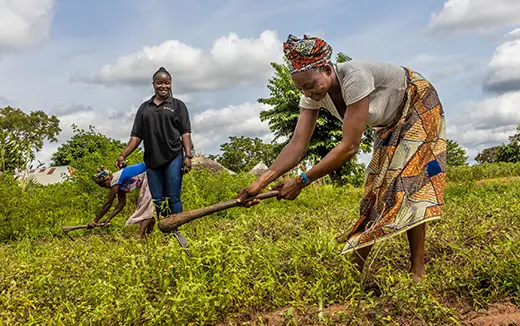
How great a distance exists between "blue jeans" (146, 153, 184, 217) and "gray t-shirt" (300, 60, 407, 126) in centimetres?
226

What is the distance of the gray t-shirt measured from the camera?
9.30 ft

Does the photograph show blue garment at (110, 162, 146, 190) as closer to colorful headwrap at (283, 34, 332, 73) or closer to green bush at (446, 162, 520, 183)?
colorful headwrap at (283, 34, 332, 73)

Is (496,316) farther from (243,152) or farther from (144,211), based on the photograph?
(243,152)

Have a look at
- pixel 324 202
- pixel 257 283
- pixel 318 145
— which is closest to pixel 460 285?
pixel 257 283

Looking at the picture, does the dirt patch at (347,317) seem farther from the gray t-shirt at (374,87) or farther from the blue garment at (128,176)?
the blue garment at (128,176)

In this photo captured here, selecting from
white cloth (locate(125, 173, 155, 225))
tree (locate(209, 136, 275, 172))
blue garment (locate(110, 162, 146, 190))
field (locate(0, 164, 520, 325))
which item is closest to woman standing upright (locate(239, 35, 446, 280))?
field (locate(0, 164, 520, 325))

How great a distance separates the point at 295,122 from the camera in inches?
910

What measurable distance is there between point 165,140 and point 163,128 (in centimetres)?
12

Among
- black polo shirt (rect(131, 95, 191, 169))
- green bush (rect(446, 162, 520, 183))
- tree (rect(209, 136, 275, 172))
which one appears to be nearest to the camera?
black polo shirt (rect(131, 95, 191, 169))

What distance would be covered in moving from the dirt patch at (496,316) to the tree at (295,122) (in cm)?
1844

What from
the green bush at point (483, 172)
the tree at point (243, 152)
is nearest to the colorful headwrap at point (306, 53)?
the green bush at point (483, 172)

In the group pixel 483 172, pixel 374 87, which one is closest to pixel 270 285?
pixel 374 87

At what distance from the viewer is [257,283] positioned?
2.88 m

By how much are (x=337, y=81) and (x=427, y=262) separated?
1.51m
